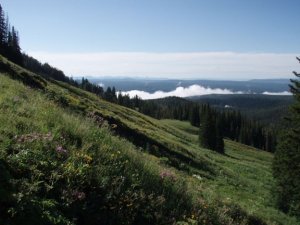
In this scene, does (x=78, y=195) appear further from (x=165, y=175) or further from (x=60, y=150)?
(x=165, y=175)

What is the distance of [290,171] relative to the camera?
28.1 meters

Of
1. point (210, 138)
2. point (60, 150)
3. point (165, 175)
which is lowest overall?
point (210, 138)

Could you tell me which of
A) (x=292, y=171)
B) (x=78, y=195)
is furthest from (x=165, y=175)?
(x=292, y=171)

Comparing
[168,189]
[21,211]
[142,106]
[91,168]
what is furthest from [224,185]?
[142,106]

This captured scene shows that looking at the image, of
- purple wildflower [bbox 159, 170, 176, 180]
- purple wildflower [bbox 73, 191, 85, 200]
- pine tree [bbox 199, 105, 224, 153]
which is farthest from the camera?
pine tree [bbox 199, 105, 224, 153]

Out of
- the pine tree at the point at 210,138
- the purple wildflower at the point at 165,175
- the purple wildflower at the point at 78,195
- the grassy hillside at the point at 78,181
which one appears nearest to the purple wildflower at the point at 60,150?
the grassy hillside at the point at 78,181

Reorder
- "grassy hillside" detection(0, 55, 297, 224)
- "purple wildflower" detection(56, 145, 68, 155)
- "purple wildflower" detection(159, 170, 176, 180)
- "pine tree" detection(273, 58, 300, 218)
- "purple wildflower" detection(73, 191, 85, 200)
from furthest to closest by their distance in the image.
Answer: "pine tree" detection(273, 58, 300, 218)
"purple wildflower" detection(159, 170, 176, 180)
"purple wildflower" detection(56, 145, 68, 155)
"purple wildflower" detection(73, 191, 85, 200)
"grassy hillside" detection(0, 55, 297, 224)

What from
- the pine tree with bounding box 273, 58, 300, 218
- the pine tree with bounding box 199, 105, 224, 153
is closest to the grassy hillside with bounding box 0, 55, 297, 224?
the pine tree with bounding box 273, 58, 300, 218

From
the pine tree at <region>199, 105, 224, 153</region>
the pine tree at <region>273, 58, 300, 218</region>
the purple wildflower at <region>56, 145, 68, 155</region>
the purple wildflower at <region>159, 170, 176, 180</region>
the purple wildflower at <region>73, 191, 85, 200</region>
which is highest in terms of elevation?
the purple wildflower at <region>56, 145, 68, 155</region>

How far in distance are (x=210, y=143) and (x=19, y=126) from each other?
68.7 meters

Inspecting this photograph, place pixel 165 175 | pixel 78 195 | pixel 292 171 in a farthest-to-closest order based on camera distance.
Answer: pixel 292 171 < pixel 165 175 < pixel 78 195

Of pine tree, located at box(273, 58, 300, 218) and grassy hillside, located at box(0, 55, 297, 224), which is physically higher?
grassy hillside, located at box(0, 55, 297, 224)

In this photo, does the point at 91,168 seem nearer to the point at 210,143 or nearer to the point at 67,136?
the point at 67,136

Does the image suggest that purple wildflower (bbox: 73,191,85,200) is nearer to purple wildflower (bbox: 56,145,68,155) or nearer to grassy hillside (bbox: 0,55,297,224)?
grassy hillside (bbox: 0,55,297,224)
